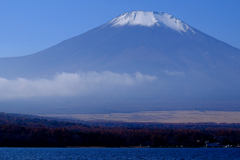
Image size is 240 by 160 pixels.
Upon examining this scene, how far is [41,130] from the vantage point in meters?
113

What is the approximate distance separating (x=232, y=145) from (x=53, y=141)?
51.0 m

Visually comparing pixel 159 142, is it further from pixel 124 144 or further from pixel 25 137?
pixel 25 137

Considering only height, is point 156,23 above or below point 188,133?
above

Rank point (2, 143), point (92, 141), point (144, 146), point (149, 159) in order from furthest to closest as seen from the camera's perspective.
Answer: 1. point (144, 146)
2. point (92, 141)
3. point (2, 143)
4. point (149, 159)

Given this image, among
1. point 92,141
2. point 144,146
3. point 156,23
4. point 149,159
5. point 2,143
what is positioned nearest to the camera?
point 149,159

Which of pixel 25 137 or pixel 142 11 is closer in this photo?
pixel 25 137

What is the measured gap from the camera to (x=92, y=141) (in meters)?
116

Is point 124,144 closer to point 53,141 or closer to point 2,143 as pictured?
point 53,141

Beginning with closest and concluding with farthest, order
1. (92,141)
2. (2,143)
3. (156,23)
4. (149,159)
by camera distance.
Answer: (149,159), (2,143), (92,141), (156,23)

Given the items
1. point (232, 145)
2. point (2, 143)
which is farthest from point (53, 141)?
point (232, 145)

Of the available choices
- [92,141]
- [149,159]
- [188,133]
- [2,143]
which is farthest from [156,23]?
[149,159]

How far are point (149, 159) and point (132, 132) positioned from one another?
4991 centimetres

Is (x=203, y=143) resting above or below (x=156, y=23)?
below

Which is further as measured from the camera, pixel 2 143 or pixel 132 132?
pixel 132 132
